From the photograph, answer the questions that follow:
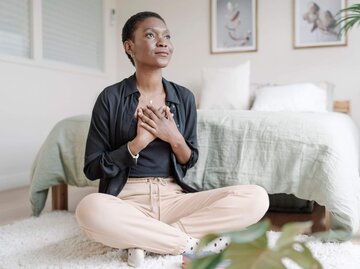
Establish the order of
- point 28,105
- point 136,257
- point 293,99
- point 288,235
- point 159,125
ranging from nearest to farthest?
1. point 288,235
2. point 136,257
3. point 159,125
4. point 293,99
5. point 28,105

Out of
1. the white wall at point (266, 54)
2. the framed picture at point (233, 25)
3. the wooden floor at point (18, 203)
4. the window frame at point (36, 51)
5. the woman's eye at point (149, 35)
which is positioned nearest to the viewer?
the woman's eye at point (149, 35)

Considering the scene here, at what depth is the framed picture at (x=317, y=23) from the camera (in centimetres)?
367

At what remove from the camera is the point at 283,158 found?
5.72ft

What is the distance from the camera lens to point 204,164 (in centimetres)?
188

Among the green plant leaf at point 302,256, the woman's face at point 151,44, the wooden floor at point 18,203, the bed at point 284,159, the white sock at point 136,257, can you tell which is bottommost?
the wooden floor at point 18,203

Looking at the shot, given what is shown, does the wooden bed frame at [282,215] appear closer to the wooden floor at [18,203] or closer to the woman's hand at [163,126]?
the wooden floor at [18,203]

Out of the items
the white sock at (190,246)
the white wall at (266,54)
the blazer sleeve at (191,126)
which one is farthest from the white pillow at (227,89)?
the white sock at (190,246)

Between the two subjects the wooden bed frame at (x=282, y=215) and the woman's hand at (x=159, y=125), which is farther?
the wooden bed frame at (x=282, y=215)

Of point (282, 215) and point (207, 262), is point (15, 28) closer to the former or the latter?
point (282, 215)

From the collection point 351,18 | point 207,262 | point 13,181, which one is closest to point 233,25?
point 351,18

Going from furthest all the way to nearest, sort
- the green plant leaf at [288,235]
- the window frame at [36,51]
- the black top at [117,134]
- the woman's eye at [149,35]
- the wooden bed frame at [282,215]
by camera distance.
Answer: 1. the window frame at [36,51]
2. the wooden bed frame at [282,215]
3. the woman's eye at [149,35]
4. the black top at [117,134]
5. the green plant leaf at [288,235]

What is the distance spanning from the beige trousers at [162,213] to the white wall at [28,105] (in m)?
1.93

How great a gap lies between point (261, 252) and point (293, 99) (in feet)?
9.93

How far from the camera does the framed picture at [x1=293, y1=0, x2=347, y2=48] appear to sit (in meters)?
3.67
